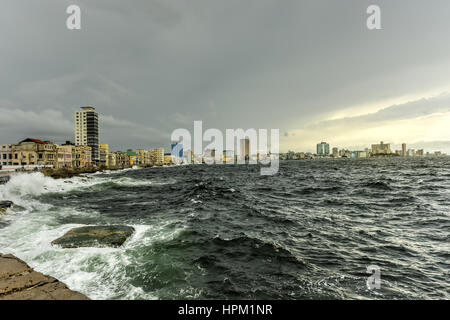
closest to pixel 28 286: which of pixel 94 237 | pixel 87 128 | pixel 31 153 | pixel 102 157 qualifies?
pixel 94 237

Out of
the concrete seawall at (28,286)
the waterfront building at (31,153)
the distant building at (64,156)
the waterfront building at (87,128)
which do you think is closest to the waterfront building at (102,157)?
the waterfront building at (87,128)

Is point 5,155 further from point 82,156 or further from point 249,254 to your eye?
point 249,254

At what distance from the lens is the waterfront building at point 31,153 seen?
3487 inches

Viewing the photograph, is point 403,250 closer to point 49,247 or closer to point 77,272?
point 77,272

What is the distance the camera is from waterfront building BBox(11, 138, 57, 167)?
8856cm

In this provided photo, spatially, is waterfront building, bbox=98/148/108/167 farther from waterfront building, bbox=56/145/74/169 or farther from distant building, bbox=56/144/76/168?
waterfront building, bbox=56/145/74/169

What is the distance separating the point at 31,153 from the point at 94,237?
109764mm

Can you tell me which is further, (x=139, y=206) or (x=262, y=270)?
(x=139, y=206)

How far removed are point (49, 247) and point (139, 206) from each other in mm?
10468
